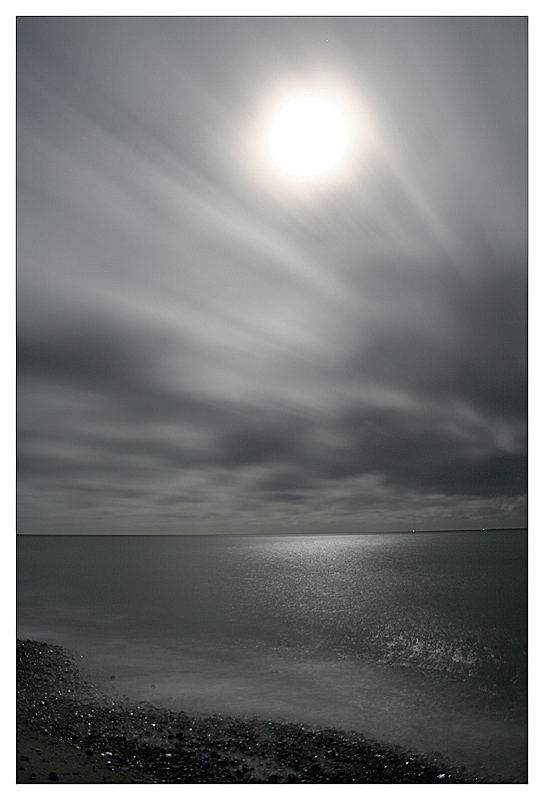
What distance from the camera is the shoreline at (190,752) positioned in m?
5.11

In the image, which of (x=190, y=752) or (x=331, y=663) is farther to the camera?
(x=331, y=663)

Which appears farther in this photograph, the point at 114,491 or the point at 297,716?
the point at 114,491

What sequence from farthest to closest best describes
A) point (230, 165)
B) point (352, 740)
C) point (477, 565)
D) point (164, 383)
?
point (477, 565) < point (164, 383) < point (230, 165) < point (352, 740)

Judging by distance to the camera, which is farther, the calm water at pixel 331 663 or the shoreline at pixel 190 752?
the calm water at pixel 331 663

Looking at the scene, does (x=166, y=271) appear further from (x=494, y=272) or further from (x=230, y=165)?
(x=494, y=272)

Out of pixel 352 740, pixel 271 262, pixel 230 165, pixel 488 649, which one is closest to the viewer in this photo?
pixel 352 740

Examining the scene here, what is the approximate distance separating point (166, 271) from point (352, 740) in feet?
19.8

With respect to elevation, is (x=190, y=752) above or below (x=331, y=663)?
above

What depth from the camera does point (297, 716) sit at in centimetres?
609

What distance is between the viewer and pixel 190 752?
5496 mm

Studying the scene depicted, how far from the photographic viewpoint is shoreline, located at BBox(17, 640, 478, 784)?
511 cm

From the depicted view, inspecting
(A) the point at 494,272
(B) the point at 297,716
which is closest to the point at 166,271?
(A) the point at 494,272

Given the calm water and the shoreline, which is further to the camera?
the calm water

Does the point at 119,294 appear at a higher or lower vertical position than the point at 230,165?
lower
